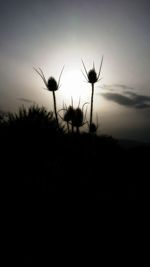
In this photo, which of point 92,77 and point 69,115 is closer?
point 92,77

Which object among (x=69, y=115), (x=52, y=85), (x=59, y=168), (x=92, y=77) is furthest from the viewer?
(x=69, y=115)

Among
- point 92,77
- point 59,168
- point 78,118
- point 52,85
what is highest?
point 92,77

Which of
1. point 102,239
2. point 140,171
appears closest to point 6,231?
point 102,239

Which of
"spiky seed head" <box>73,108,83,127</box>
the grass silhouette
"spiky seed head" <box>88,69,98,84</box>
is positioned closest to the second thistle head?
"spiky seed head" <box>88,69,98,84</box>

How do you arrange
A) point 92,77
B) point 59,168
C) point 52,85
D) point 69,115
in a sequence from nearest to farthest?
point 59,168 < point 52,85 < point 92,77 < point 69,115

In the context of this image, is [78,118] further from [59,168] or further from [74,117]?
[59,168]

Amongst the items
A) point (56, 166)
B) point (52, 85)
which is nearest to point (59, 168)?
point (56, 166)

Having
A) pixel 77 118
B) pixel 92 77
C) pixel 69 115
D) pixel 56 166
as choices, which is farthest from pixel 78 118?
pixel 56 166

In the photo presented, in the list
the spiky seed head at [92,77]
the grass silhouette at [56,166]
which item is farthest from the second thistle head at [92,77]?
the grass silhouette at [56,166]

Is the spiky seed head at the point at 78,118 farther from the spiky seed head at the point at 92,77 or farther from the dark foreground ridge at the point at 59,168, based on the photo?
the dark foreground ridge at the point at 59,168

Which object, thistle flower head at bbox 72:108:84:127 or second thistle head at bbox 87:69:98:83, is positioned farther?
thistle flower head at bbox 72:108:84:127

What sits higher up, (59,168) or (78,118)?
(78,118)

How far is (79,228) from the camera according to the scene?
446 cm

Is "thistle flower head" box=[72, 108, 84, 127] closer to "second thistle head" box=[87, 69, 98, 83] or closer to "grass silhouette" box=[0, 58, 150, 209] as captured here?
"second thistle head" box=[87, 69, 98, 83]
